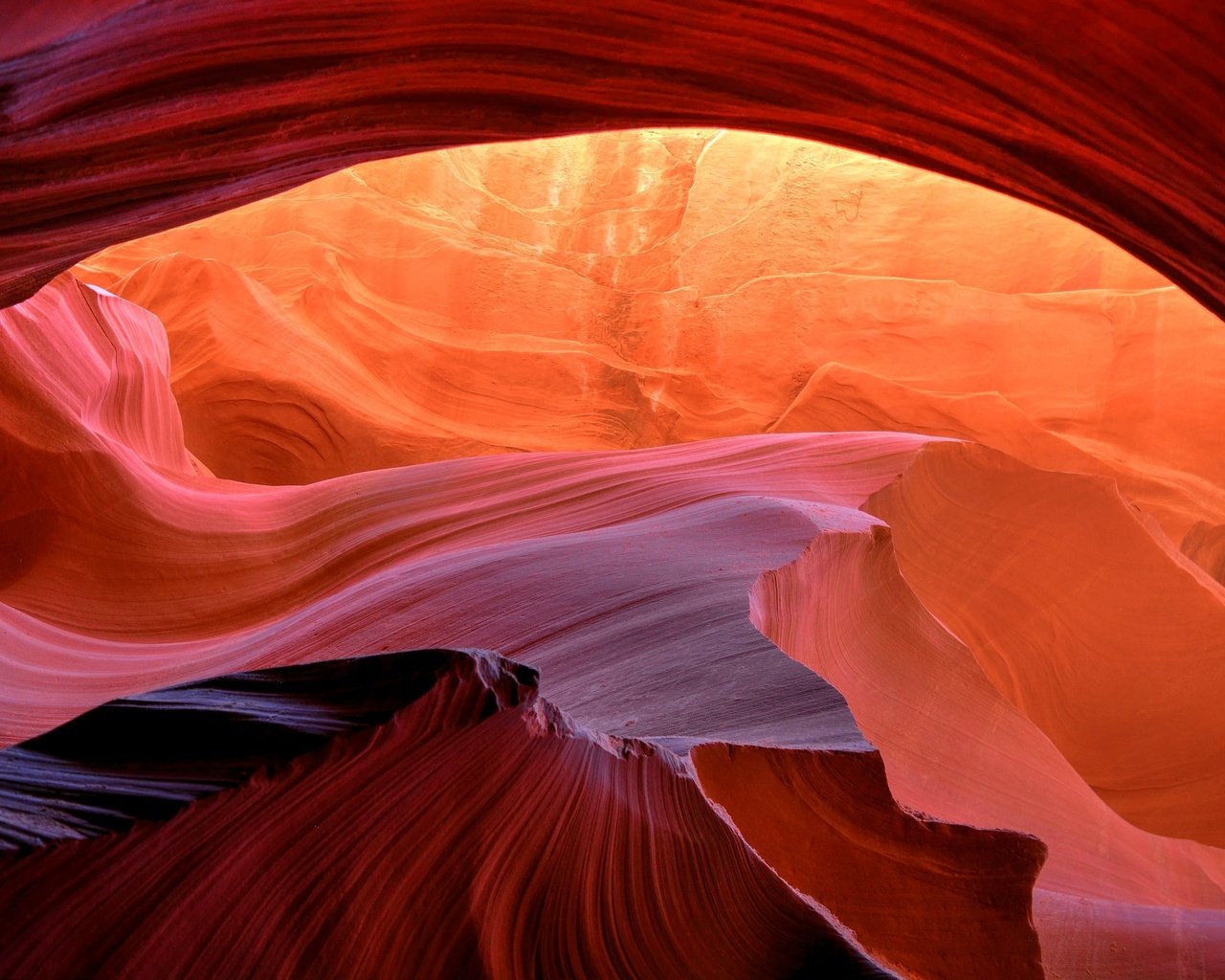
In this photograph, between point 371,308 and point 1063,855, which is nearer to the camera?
point 1063,855

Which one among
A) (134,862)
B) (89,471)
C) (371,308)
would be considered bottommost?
(134,862)

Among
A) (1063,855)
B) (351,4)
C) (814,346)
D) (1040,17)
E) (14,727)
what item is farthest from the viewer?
(814,346)

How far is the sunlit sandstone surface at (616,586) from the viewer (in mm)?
1291

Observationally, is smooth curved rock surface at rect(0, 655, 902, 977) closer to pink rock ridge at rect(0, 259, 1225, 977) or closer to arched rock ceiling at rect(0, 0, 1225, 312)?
pink rock ridge at rect(0, 259, 1225, 977)

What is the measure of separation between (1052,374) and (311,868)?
7.49m

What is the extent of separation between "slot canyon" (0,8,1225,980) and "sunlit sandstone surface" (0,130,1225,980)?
0.01 metres

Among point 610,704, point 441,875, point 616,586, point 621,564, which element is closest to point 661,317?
point 621,564

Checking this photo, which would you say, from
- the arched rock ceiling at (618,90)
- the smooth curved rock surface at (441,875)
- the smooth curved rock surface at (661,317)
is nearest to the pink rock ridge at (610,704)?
the smooth curved rock surface at (441,875)

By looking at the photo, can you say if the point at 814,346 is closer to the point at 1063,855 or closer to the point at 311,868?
the point at 1063,855

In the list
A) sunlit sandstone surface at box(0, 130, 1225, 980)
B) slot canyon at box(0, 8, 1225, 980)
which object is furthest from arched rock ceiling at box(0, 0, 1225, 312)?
Answer: sunlit sandstone surface at box(0, 130, 1225, 980)

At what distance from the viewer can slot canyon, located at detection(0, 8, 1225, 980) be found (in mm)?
1289

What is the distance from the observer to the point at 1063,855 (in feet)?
10.9

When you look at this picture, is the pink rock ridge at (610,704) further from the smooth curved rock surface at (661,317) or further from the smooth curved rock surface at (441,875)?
the smooth curved rock surface at (661,317)

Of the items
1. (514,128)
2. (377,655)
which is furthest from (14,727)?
(514,128)
